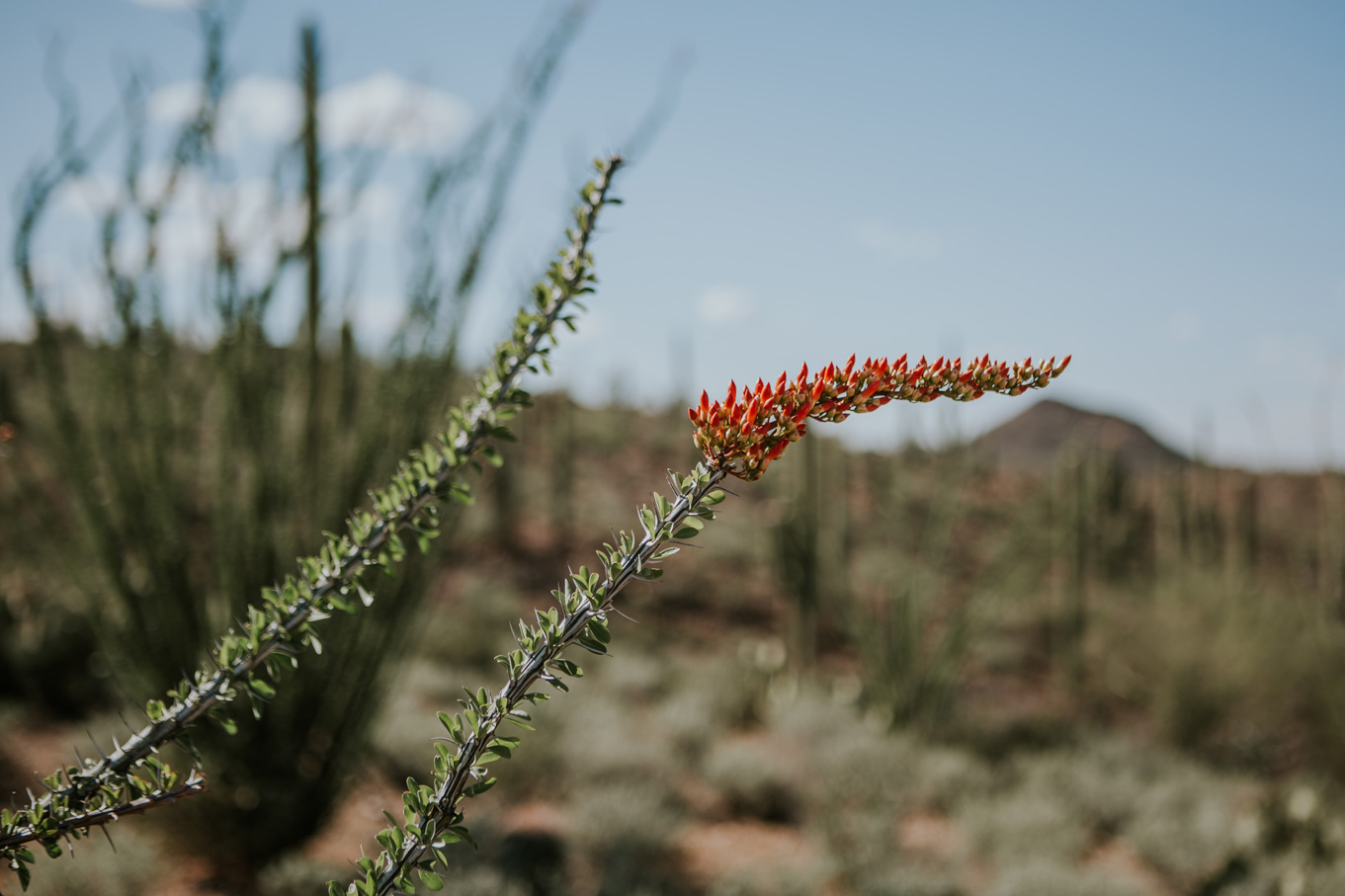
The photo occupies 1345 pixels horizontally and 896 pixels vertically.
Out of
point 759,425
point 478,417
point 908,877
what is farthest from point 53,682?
point 759,425

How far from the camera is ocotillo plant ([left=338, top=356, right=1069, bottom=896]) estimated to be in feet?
3.11

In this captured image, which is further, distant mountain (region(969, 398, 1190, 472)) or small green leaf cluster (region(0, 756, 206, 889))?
distant mountain (region(969, 398, 1190, 472))

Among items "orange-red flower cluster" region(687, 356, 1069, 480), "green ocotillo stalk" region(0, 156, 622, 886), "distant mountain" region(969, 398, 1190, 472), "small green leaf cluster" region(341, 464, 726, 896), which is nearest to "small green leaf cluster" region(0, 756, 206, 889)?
"green ocotillo stalk" region(0, 156, 622, 886)

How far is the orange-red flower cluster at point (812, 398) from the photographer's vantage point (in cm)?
94

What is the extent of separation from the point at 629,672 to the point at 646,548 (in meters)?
7.45

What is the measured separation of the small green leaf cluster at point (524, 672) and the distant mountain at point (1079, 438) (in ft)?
29.4

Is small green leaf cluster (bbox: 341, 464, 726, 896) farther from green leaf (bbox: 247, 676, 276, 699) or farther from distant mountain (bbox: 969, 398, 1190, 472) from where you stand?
distant mountain (bbox: 969, 398, 1190, 472)

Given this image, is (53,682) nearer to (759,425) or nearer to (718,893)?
(718,893)

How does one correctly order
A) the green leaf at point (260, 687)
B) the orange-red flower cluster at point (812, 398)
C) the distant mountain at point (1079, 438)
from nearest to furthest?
the orange-red flower cluster at point (812, 398) → the green leaf at point (260, 687) → the distant mountain at point (1079, 438)

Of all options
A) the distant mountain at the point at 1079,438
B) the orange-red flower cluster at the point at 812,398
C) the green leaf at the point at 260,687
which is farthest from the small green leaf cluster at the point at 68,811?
the distant mountain at the point at 1079,438

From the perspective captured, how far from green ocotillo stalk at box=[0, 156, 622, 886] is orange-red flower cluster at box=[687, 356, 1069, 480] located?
38 centimetres

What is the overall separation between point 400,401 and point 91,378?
1287mm

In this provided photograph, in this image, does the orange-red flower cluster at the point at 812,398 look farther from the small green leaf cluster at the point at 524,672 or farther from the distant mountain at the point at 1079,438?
the distant mountain at the point at 1079,438

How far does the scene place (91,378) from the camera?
343 cm
